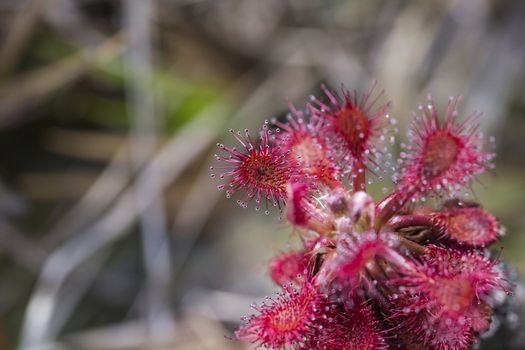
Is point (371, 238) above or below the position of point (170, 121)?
below

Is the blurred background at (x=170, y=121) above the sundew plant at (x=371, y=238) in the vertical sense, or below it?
above

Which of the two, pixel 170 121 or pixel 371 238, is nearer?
pixel 371 238

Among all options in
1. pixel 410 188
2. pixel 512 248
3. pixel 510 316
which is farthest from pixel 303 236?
pixel 512 248

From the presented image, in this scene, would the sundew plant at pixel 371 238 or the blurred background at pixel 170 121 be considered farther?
the blurred background at pixel 170 121

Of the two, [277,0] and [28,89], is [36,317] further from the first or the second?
[277,0]
